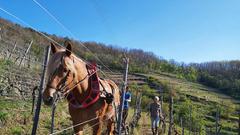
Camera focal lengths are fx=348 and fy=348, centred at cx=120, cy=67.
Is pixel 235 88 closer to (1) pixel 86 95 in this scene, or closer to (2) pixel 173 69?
(2) pixel 173 69

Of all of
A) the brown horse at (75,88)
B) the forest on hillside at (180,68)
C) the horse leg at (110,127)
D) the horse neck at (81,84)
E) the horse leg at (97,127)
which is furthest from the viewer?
the forest on hillside at (180,68)

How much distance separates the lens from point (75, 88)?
15.4 feet

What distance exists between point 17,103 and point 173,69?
117325 mm

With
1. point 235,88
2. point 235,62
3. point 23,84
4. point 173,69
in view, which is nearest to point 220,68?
point 235,62

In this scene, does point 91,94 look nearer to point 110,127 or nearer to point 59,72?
point 59,72

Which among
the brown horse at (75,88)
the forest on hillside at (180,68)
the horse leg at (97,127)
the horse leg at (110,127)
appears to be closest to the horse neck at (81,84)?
the brown horse at (75,88)

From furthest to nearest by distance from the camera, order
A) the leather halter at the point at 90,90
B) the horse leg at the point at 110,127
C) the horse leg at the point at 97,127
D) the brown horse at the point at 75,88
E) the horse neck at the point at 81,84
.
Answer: the horse leg at the point at 110,127, the horse leg at the point at 97,127, the horse neck at the point at 81,84, the leather halter at the point at 90,90, the brown horse at the point at 75,88

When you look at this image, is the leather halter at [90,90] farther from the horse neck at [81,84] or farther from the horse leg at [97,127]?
the horse leg at [97,127]

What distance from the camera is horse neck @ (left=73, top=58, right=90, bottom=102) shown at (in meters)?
4.68

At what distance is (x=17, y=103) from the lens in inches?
536

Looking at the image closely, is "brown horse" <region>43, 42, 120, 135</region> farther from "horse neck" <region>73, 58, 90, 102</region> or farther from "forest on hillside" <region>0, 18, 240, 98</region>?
"forest on hillside" <region>0, 18, 240, 98</region>

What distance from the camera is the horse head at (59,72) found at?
3760 mm

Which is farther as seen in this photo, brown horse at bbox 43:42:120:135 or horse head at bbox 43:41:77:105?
brown horse at bbox 43:42:120:135

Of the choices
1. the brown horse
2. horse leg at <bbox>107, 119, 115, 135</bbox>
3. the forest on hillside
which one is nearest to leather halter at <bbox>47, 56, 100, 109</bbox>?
the brown horse
